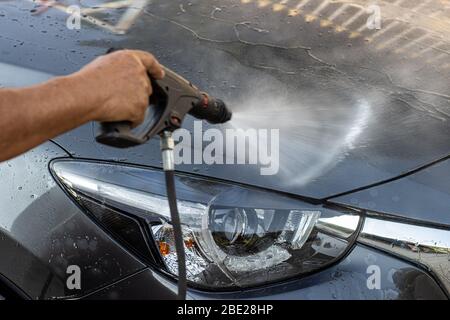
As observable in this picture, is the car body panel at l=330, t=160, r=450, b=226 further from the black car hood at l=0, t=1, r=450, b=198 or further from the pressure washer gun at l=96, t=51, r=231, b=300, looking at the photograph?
the pressure washer gun at l=96, t=51, r=231, b=300

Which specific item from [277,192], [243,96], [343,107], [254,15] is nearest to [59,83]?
[277,192]

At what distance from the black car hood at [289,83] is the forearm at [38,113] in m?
0.55

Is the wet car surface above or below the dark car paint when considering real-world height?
above

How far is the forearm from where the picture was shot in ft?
3.91

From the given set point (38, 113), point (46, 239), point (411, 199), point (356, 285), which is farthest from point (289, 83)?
point (38, 113)

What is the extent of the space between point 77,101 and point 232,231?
2.11ft

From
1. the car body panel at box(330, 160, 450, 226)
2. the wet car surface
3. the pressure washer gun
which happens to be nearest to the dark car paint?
the wet car surface

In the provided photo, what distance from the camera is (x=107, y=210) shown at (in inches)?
69.0

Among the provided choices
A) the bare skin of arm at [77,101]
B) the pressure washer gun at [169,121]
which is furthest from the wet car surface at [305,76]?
the bare skin of arm at [77,101]

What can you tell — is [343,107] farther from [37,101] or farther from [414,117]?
[37,101]

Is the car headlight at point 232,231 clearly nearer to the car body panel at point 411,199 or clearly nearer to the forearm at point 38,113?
the car body panel at point 411,199

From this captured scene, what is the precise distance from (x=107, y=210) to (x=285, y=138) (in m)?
0.59

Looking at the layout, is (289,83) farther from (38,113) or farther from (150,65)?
(38,113)

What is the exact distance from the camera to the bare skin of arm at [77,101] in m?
1.20
